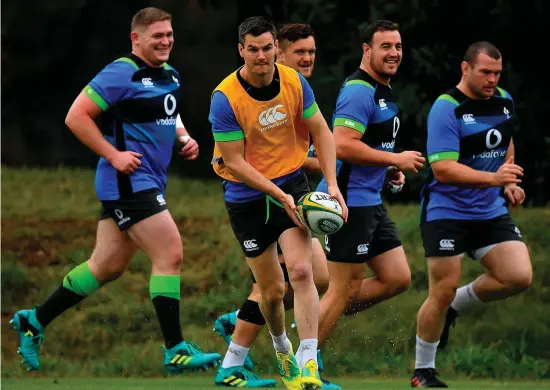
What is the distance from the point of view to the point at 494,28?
1773 cm

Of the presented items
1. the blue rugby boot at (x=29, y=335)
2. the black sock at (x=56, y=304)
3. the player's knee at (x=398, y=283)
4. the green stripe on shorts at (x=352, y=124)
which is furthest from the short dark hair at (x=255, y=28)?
the blue rugby boot at (x=29, y=335)

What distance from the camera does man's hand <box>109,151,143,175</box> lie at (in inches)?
454

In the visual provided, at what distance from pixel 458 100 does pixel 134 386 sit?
3382mm

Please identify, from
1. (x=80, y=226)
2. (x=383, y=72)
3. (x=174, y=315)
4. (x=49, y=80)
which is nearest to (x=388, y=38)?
(x=383, y=72)

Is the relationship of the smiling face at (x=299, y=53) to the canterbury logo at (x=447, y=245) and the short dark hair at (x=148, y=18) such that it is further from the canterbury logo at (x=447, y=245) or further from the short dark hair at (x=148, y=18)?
the canterbury logo at (x=447, y=245)

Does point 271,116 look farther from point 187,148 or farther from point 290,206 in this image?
point 187,148

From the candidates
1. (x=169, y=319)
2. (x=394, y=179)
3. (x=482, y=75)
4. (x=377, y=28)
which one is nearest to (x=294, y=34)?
(x=377, y=28)

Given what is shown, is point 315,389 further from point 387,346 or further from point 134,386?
point 387,346

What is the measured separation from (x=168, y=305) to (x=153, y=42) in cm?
202

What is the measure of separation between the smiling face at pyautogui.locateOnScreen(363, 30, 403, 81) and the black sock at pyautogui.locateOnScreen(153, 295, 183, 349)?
2349mm

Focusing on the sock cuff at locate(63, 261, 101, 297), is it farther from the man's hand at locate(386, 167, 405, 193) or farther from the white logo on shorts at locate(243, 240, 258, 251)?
the man's hand at locate(386, 167, 405, 193)

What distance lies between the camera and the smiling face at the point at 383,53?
11.7 metres

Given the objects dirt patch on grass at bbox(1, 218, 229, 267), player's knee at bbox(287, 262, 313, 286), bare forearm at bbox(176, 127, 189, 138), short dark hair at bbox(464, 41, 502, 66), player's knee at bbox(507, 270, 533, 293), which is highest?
short dark hair at bbox(464, 41, 502, 66)

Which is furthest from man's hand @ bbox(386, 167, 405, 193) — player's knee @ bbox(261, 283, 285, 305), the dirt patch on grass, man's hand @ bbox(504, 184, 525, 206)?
the dirt patch on grass
